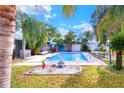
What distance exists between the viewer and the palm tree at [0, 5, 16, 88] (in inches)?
114

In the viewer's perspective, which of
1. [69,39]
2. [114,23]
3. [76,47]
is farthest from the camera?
[69,39]

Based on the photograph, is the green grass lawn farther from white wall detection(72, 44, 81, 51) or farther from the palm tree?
white wall detection(72, 44, 81, 51)

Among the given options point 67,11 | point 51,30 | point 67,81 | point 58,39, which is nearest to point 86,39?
point 58,39

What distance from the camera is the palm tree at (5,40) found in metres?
2.90

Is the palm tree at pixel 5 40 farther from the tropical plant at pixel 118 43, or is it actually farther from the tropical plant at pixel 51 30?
the tropical plant at pixel 51 30

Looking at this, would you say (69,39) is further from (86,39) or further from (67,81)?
(67,81)

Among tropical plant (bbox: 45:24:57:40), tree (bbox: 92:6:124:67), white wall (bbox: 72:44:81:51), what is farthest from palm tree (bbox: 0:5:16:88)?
white wall (bbox: 72:44:81:51)

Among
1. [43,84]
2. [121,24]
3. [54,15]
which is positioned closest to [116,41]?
[121,24]

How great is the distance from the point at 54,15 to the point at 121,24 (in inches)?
896

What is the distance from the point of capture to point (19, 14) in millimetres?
16672

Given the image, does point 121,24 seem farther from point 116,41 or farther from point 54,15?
point 54,15

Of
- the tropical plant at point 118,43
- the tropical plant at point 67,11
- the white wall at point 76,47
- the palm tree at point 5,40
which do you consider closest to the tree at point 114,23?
the tropical plant at point 118,43

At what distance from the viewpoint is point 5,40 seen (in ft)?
9.51

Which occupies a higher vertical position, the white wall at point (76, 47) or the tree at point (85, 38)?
the tree at point (85, 38)
